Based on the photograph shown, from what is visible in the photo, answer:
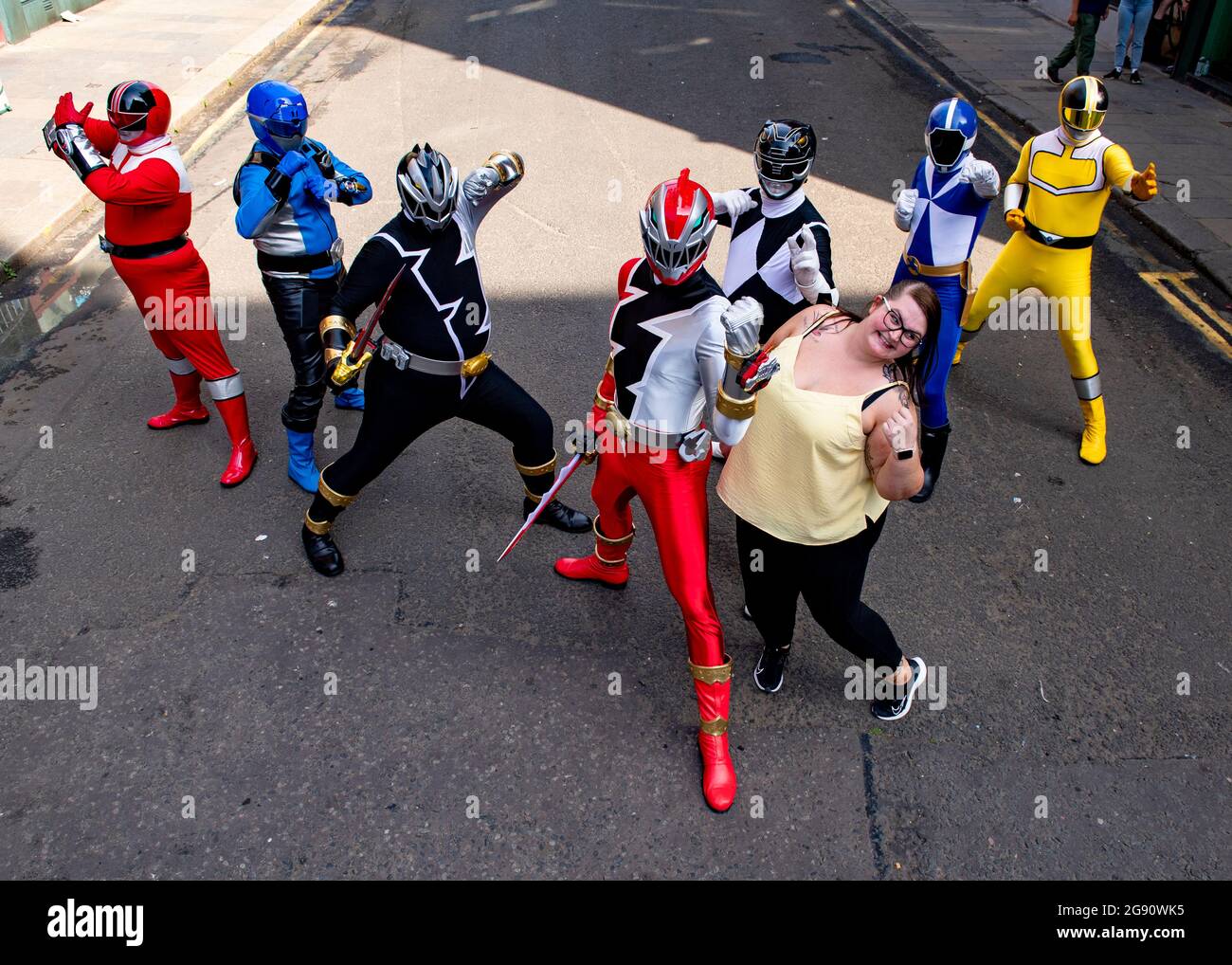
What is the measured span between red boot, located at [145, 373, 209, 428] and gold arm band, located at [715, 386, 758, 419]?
376 cm

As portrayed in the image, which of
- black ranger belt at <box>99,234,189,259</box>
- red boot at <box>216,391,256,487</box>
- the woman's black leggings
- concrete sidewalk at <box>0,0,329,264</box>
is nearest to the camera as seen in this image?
the woman's black leggings

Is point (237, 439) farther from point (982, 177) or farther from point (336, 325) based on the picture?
point (982, 177)

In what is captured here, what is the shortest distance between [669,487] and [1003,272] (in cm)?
316

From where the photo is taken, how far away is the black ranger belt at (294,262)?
4617mm

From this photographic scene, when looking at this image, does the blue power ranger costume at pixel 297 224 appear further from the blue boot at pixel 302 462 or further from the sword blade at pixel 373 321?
the sword blade at pixel 373 321

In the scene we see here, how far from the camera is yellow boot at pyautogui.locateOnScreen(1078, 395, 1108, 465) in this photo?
5.48m

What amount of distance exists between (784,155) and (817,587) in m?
1.98

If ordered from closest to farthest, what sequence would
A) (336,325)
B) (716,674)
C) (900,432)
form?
(900,432), (716,674), (336,325)

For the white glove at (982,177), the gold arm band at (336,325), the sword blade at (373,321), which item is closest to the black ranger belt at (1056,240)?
the white glove at (982,177)

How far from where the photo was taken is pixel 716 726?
3.63 metres

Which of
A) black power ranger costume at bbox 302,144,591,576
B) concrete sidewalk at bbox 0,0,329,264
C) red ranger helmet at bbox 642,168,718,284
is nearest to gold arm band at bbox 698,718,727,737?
black power ranger costume at bbox 302,144,591,576

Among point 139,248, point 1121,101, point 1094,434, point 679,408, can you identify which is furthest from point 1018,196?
point 1121,101

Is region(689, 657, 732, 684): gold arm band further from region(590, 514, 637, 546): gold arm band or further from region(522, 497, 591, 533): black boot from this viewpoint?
region(522, 497, 591, 533): black boot

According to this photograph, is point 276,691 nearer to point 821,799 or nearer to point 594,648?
point 594,648
